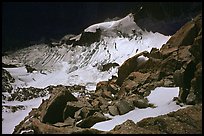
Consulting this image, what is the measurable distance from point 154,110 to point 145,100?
2192 millimetres

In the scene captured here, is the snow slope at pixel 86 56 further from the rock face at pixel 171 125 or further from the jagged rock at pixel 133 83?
the rock face at pixel 171 125

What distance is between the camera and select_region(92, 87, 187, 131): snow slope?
91.7 feet

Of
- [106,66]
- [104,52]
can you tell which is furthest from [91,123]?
[104,52]

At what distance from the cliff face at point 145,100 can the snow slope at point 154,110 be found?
660 millimetres

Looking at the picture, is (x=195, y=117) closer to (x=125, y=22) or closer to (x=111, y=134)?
(x=111, y=134)

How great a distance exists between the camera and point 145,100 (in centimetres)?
3116

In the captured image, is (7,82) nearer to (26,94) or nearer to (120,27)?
(26,94)

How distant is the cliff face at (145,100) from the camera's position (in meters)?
23.3

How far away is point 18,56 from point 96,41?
107 ft

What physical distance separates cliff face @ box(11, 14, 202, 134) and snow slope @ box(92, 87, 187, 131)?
2.16ft

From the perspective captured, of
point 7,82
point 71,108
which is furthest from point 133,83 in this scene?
point 7,82

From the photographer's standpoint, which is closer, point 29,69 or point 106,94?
point 106,94

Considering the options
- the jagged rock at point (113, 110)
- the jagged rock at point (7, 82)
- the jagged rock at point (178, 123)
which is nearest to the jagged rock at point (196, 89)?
the jagged rock at point (178, 123)

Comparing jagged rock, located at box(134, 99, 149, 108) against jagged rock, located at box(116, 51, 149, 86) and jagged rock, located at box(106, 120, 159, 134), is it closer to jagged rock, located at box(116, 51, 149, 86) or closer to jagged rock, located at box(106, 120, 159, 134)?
jagged rock, located at box(106, 120, 159, 134)
